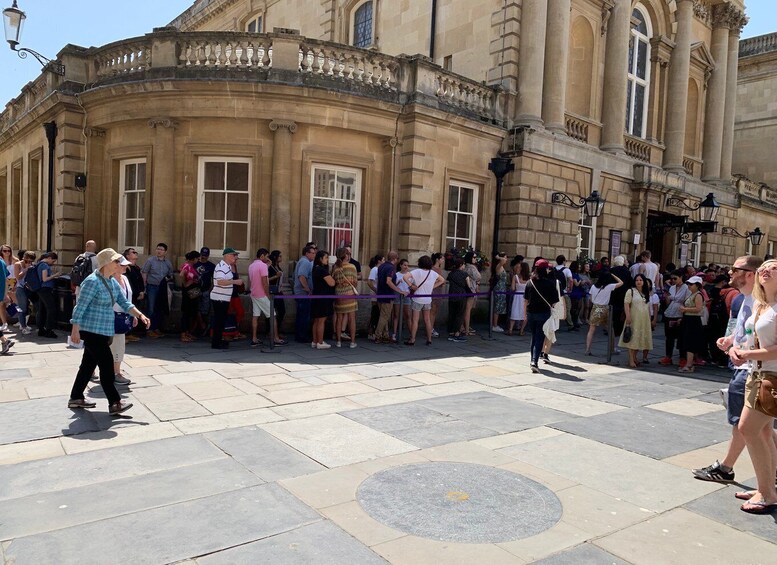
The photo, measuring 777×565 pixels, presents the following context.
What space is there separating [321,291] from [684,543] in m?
7.91

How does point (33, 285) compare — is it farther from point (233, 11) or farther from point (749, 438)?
point (233, 11)

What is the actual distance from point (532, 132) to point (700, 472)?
12.2 m

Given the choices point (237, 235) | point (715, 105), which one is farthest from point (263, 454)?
point (715, 105)

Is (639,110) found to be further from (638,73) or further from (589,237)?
(589,237)

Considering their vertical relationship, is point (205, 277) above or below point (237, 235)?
below

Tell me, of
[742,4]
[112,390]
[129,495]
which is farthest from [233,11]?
[129,495]

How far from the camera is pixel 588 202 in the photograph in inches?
642

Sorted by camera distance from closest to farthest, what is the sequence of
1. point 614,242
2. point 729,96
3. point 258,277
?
1. point 258,277
2. point 614,242
3. point 729,96

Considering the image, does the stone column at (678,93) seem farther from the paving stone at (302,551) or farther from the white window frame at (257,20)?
the paving stone at (302,551)

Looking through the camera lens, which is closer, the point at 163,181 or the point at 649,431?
the point at 649,431

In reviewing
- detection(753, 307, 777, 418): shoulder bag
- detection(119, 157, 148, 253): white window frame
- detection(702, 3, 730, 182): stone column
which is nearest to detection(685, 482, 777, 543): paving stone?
detection(753, 307, 777, 418): shoulder bag

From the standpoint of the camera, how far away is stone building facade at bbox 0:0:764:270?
12.6 metres

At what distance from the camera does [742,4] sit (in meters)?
24.3

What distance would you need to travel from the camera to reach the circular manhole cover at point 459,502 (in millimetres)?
3877
